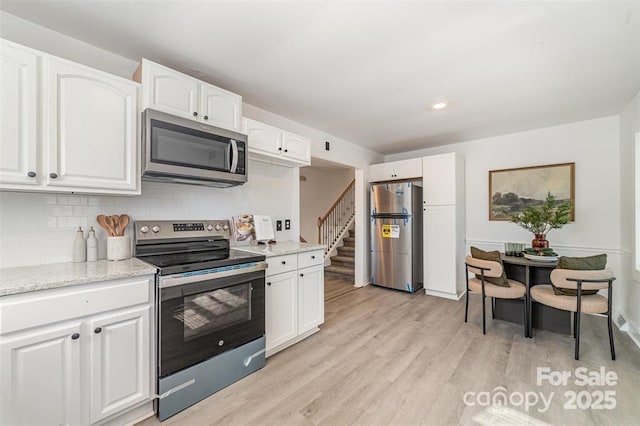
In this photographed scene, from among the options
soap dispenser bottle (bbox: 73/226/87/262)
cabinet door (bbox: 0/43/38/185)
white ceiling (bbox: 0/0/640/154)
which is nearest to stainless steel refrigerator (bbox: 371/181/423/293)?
white ceiling (bbox: 0/0/640/154)

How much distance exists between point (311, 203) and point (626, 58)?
229 inches

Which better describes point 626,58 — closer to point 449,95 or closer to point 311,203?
point 449,95

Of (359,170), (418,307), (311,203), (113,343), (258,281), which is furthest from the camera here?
(311,203)

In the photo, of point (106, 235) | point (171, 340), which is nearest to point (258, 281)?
point (171, 340)

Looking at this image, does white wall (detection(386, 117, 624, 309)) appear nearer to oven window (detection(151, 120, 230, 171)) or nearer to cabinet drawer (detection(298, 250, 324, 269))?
cabinet drawer (detection(298, 250, 324, 269))

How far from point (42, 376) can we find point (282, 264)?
5.10ft

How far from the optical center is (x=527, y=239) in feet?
12.7

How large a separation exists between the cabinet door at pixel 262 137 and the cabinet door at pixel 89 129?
90 cm

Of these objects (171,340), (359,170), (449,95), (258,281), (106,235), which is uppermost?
(449,95)

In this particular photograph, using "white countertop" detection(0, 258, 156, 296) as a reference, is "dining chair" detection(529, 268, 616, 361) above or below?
below

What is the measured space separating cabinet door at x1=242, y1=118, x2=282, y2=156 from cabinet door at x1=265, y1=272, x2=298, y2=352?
124 cm

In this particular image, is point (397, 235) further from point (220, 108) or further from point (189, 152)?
point (189, 152)

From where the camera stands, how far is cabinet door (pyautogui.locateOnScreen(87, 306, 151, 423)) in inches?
56.5

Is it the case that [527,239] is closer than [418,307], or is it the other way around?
[418,307]
